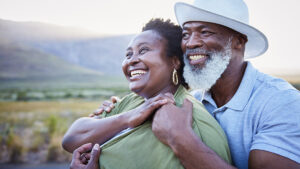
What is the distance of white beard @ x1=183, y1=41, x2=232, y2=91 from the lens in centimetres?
250

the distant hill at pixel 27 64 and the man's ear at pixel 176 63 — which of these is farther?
the distant hill at pixel 27 64

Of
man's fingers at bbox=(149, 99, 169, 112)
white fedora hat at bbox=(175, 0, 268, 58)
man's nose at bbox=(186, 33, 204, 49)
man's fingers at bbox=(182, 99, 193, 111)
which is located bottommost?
man's fingers at bbox=(182, 99, 193, 111)

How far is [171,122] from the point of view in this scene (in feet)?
6.32

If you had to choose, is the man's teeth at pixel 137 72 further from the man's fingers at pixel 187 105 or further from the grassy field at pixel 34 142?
the grassy field at pixel 34 142

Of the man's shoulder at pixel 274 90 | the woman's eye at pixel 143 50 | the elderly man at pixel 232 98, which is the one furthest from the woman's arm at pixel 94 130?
the man's shoulder at pixel 274 90

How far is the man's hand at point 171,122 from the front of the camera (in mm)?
1865

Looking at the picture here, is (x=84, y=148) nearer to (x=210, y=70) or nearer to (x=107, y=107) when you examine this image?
(x=107, y=107)

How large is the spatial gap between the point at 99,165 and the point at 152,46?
1273mm

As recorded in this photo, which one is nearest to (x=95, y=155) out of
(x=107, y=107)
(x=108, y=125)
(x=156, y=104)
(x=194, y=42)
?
(x=108, y=125)

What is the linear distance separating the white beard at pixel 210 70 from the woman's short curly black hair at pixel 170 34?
182mm

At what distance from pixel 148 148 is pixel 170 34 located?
55.0 inches

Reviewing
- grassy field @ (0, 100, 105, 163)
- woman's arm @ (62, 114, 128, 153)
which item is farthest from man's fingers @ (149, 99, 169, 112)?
grassy field @ (0, 100, 105, 163)

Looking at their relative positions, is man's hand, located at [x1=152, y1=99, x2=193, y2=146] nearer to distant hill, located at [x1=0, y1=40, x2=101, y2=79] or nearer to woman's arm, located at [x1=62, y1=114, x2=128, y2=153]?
woman's arm, located at [x1=62, y1=114, x2=128, y2=153]

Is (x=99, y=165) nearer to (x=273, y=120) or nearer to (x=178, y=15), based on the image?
(x=273, y=120)
